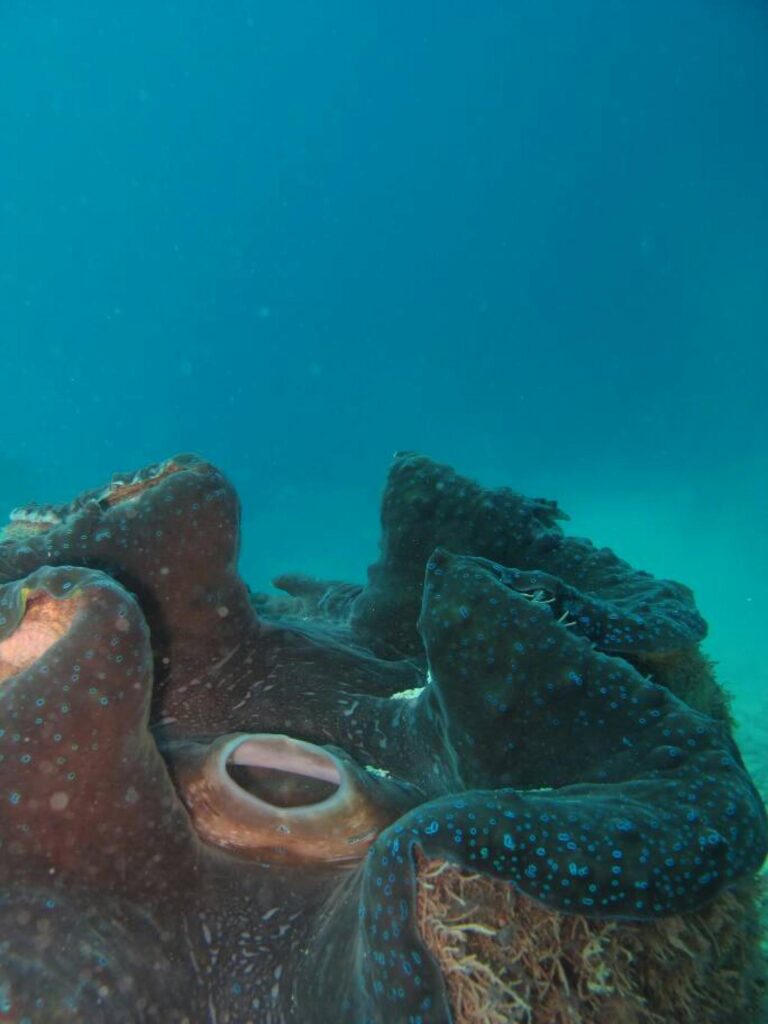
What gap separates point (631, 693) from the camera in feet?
6.17

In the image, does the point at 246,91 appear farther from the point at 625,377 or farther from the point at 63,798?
the point at 63,798

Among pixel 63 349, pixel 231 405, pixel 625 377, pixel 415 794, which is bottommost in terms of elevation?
pixel 415 794

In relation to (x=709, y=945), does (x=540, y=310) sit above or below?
above

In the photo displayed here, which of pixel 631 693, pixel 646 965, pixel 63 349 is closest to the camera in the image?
pixel 646 965

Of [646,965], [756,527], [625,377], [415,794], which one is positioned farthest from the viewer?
[756,527]

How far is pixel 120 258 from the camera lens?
90812 mm

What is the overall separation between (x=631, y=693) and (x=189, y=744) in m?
1.37

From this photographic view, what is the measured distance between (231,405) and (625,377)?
159ft

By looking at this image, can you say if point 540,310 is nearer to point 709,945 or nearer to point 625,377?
point 625,377

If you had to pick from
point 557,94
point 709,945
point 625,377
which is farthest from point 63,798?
point 557,94

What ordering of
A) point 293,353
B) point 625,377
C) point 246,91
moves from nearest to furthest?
1. point 625,377
2. point 293,353
3. point 246,91

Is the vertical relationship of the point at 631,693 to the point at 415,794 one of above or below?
above

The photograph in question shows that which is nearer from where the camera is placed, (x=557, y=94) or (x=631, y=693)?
(x=631, y=693)

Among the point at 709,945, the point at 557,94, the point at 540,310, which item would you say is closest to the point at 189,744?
the point at 709,945
